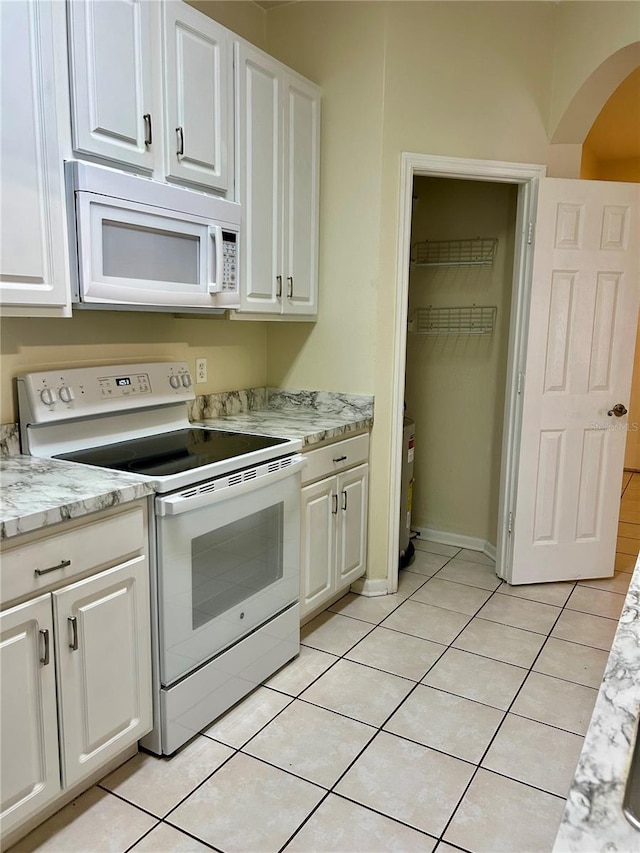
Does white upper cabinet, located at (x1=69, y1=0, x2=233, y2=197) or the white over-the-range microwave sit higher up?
white upper cabinet, located at (x1=69, y1=0, x2=233, y2=197)

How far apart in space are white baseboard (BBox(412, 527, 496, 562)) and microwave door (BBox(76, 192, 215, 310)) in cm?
226

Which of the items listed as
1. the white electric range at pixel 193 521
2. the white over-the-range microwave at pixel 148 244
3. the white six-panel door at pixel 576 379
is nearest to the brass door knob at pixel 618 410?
the white six-panel door at pixel 576 379

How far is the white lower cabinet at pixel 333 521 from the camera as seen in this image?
263 centimetres

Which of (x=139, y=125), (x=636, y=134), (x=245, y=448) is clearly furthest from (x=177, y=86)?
(x=636, y=134)

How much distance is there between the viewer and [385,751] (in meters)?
2.01

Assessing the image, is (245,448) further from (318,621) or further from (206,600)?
(318,621)

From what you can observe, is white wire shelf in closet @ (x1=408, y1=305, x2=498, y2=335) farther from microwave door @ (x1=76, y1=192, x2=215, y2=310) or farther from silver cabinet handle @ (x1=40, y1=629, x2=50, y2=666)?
silver cabinet handle @ (x1=40, y1=629, x2=50, y2=666)

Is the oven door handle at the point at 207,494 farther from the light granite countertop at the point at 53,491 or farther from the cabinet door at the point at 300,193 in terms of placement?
the cabinet door at the point at 300,193

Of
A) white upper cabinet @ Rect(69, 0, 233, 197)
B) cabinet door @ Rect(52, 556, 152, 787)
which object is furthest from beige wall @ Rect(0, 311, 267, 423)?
cabinet door @ Rect(52, 556, 152, 787)

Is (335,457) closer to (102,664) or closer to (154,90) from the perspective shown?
(102,664)

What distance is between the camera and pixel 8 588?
143cm

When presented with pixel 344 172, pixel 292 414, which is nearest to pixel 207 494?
pixel 292 414

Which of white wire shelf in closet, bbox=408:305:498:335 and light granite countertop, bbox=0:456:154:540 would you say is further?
white wire shelf in closet, bbox=408:305:498:335

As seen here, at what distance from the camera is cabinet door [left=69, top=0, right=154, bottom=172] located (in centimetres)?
179
